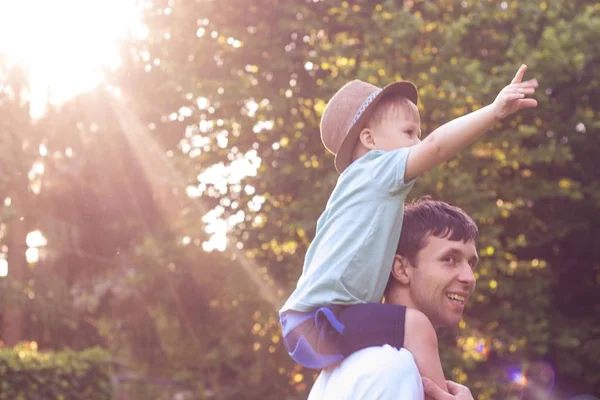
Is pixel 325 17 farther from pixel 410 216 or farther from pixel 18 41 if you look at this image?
pixel 410 216

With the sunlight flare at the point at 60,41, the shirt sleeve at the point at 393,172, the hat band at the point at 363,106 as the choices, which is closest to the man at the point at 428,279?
the shirt sleeve at the point at 393,172

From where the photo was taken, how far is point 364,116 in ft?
10.2

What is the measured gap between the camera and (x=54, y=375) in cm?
1112

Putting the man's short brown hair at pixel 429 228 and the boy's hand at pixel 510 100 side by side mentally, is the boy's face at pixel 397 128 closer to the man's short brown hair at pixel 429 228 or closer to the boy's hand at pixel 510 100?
the man's short brown hair at pixel 429 228

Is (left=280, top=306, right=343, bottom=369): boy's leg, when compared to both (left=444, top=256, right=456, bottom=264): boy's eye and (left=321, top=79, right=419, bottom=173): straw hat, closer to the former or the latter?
(left=444, top=256, right=456, bottom=264): boy's eye

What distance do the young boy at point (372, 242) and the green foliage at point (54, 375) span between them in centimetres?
830

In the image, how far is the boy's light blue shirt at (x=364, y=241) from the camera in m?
2.78

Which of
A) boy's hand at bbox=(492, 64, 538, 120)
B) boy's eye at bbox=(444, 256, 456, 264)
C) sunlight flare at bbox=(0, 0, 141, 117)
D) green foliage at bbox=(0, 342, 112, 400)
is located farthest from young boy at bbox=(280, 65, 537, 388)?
sunlight flare at bbox=(0, 0, 141, 117)

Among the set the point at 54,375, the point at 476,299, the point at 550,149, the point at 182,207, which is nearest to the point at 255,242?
the point at 182,207

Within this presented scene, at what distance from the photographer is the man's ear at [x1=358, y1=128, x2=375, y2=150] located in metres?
3.10

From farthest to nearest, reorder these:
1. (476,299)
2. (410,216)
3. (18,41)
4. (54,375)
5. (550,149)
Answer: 1. (18,41)
2. (476,299)
3. (550,149)
4. (54,375)
5. (410,216)

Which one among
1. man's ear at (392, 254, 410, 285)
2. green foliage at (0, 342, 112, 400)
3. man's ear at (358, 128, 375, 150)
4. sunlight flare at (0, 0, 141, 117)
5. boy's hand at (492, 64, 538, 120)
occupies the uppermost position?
sunlight flare at (0, 0, 141, 117)

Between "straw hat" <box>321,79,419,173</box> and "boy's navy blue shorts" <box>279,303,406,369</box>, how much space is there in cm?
61

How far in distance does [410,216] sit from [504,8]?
1471 centimetres
